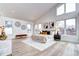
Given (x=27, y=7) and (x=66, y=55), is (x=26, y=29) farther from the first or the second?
(x=66, y=55)

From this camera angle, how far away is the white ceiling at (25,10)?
2299 millimetres

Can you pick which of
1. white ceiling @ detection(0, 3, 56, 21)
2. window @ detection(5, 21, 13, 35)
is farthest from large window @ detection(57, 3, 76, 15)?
window @ detection(5, 21, 13, 35)

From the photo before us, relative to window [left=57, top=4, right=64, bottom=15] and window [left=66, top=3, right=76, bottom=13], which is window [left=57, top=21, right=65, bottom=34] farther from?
window [left=66, top=3, right=76, bottom=13]

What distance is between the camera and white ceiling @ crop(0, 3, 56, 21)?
2299 millimetres

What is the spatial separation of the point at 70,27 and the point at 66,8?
538 mm

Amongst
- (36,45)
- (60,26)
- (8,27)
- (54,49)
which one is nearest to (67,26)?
(60,26)

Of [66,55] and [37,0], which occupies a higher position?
[37,0]

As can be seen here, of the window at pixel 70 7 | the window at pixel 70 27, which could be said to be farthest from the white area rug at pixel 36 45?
the window at pixel 70 7

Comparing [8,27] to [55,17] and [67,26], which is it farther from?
[67,26]

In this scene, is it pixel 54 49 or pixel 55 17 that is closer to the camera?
pixel 55 17

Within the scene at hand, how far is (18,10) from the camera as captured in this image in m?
2.40

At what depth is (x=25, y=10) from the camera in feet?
7.96

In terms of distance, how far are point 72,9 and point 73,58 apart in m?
1.33

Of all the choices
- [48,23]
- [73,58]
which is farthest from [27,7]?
[73,58]
